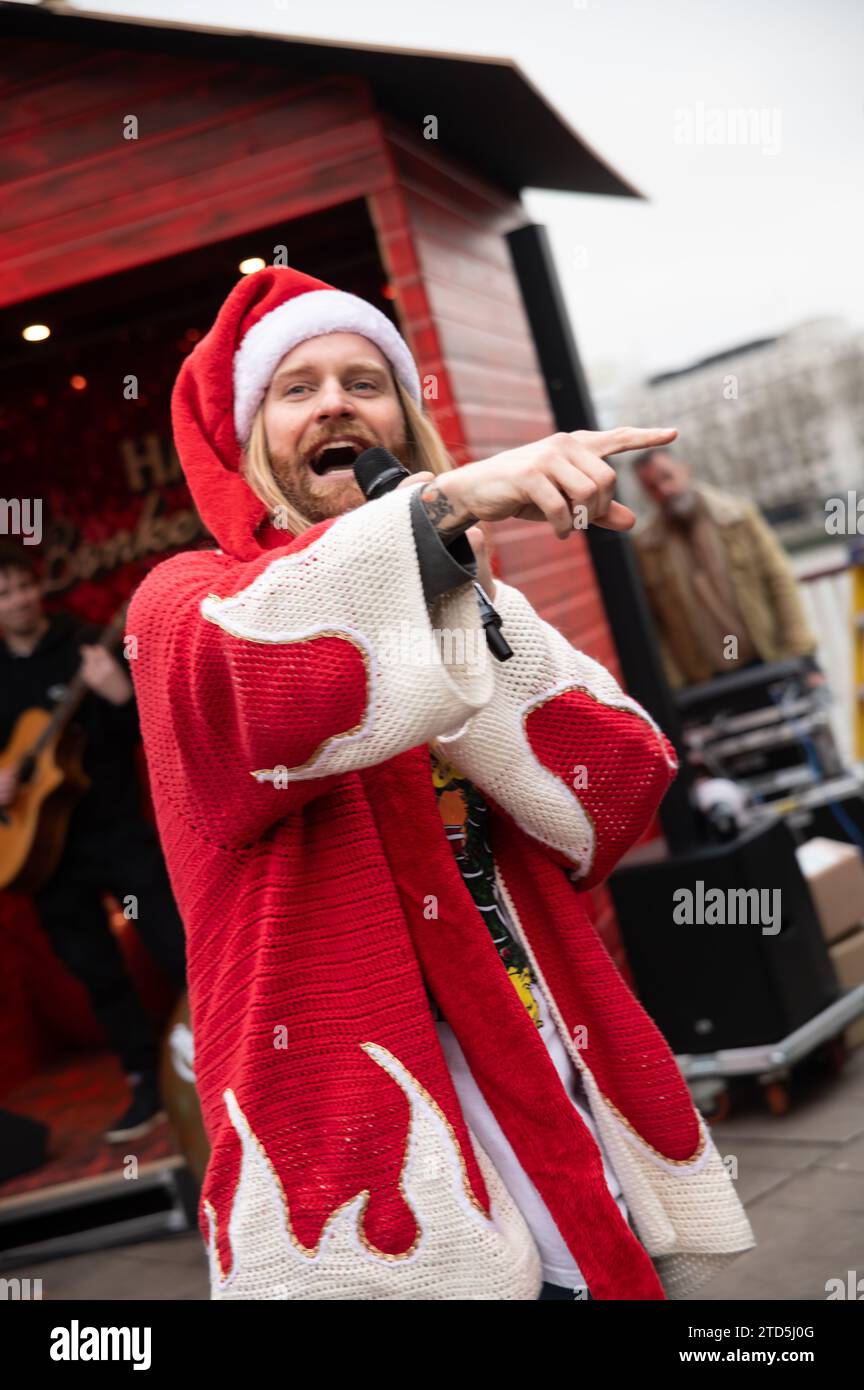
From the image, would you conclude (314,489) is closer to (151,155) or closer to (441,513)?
(441,513)

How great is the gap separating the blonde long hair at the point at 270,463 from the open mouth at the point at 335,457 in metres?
0.06

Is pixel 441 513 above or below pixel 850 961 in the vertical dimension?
above

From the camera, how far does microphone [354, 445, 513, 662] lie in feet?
4.73

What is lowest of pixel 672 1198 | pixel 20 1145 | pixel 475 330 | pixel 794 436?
pixel 20 1145

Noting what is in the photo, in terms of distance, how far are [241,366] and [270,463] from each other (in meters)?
0.16

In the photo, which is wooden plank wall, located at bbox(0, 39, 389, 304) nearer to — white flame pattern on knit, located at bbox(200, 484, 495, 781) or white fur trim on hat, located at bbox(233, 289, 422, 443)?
white fur trim on hat, located at bbox(233, 289, 422, 443)

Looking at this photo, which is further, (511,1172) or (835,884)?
(835,884)

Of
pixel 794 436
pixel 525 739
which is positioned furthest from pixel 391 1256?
pixel 794 436

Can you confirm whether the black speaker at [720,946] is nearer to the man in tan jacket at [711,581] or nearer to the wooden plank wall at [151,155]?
the man in tan jacket at [711,581]

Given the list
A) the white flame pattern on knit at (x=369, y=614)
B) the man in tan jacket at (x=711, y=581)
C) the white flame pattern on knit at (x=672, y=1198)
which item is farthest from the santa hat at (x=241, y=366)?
the man in tan jacket at (x=711, y=581)

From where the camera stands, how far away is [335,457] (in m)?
1.82

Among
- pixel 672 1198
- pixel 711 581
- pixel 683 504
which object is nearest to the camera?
pixel 672 1198

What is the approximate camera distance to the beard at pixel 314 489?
5.84 feet

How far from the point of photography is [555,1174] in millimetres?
1584
